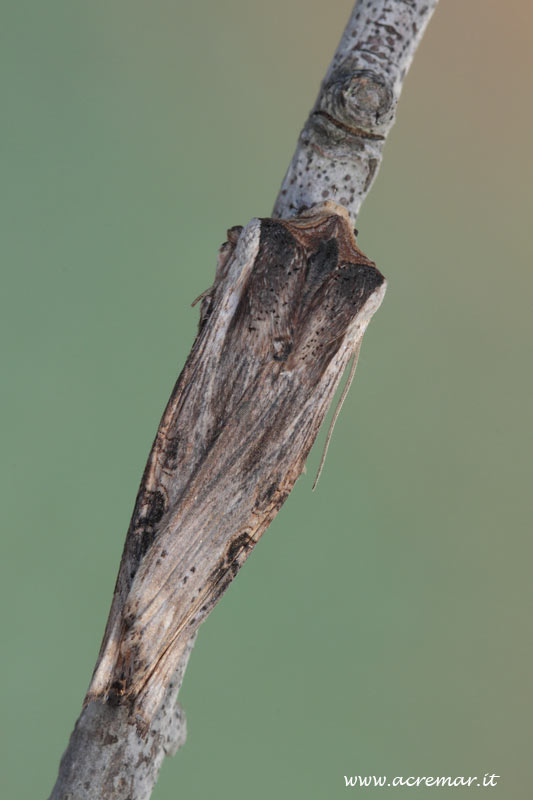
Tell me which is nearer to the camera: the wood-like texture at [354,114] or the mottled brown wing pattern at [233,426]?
the mottled brown wing pattern at [233,426]

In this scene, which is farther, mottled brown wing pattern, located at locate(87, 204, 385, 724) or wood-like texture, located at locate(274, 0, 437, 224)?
wood-like texture, located at locate(274, 0, 437, 224)

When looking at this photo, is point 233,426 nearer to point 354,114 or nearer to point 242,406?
point 242,406

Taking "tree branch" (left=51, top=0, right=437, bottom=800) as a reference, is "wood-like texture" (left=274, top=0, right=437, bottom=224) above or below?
above

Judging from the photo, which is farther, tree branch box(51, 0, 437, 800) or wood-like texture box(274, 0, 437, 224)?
wood-like texture box(274, 0, 437, 224)

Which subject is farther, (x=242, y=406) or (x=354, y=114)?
(x=354, y=114)

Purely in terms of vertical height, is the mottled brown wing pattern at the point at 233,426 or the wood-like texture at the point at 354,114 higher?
the wood-like texture at the point at 354,114

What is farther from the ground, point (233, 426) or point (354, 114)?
point (354, 114)

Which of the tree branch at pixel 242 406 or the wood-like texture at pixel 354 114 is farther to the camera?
the wood-like texture at pixel 354 114

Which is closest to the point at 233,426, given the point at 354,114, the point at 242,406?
the point at 242,406

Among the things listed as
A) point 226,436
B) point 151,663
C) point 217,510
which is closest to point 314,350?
point 226,436
